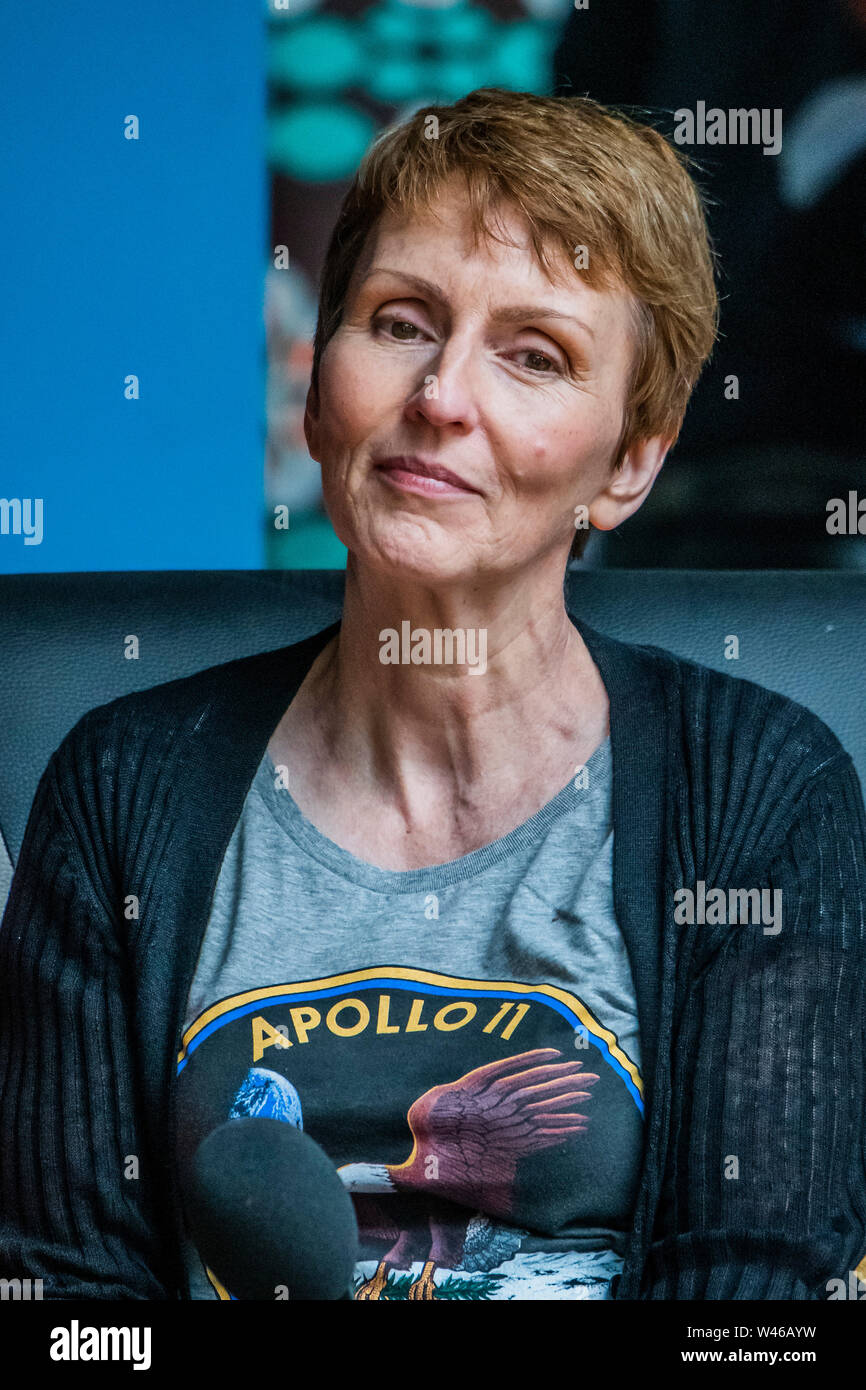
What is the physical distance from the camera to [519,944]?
1.12 metres

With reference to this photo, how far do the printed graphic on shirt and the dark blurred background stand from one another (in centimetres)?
55

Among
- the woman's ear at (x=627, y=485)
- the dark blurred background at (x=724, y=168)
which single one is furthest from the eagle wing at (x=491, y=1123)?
the dark blurred background at (x=724, y=168)

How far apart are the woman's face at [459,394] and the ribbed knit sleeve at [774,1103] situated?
0.37 metres

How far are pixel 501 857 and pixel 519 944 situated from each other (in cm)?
8

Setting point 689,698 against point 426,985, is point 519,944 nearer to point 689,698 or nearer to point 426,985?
point 426,985

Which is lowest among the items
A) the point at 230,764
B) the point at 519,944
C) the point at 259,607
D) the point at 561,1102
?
the point at 561,1102

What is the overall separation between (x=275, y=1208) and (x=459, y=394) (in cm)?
64

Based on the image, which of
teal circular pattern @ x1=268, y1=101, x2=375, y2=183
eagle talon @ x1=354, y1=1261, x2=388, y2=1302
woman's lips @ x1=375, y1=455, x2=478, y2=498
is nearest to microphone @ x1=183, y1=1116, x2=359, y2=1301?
eagle talon @ x1=354, y1=1261, x2=388, y2=1302

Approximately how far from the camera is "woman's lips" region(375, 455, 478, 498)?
3.55 ft

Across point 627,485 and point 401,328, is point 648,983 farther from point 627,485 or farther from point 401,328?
point 401,328

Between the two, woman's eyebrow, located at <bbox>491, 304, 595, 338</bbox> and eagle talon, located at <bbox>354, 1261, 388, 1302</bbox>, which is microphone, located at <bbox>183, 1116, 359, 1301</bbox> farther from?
woman's eyebrow, located at <bbox>491, 304, 595, 338</bbox>

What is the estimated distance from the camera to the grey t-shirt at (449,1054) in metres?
1.08

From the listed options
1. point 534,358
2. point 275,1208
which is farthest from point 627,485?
point 275,1208

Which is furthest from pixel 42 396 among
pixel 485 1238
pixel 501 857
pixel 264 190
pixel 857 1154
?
pixel 857 1154
